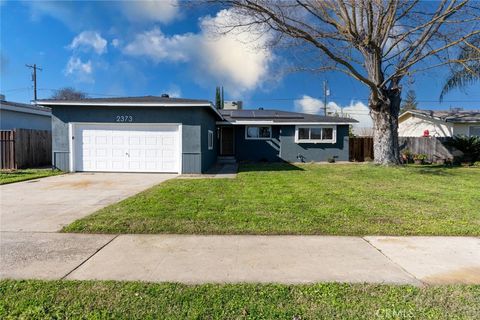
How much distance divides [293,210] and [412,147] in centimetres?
1805

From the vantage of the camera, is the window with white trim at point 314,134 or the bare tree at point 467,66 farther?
the window with white trim at point 314,134

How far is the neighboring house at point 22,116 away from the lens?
16.3 meters

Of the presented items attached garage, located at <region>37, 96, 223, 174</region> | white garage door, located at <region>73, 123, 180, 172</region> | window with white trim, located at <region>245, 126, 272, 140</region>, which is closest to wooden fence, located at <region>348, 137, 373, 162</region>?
window with white trim, located at <region>245, 126, 272, 140</region>

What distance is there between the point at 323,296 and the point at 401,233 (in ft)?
9.16

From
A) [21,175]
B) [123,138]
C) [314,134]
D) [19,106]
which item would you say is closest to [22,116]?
[19,106]

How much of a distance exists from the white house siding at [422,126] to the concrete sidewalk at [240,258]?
21.4 metres

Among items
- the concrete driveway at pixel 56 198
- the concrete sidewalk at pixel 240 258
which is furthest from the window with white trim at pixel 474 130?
the concrete driveway at pixel 56 198

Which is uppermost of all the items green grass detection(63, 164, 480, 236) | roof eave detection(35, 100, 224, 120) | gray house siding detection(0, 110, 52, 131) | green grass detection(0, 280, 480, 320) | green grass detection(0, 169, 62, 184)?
roof eave detection(35, 100, 224, 120)

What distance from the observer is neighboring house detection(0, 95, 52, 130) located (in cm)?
1631

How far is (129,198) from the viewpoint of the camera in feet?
26.0

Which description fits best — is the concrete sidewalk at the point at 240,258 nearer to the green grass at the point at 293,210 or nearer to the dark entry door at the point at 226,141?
the green grass at the point at 293,210

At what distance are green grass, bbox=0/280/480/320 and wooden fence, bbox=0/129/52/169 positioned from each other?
13373 mm

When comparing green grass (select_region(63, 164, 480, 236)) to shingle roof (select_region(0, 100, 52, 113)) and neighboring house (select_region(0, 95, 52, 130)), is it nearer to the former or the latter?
shingle roof (select_region(0, 100, 52, 113))

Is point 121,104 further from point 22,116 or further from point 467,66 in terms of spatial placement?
point 467,66
